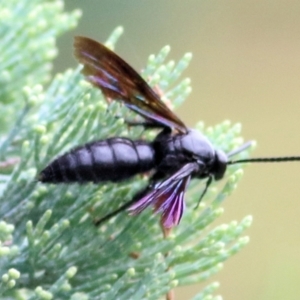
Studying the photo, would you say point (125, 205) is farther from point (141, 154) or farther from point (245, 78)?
point (245, 78)

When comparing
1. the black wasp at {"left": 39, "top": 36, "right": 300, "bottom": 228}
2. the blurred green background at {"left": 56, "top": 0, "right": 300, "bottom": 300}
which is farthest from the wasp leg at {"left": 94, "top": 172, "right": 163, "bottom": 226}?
the blurred green background at {"left": 56, "top": 0, "right": 300, "bottom": 300}

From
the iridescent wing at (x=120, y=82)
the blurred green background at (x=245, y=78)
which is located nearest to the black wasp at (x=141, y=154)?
the iridescent wing at (x=120, y=82)

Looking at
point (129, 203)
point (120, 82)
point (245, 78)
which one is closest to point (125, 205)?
point (129, 203)

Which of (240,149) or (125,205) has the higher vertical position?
(240,149)

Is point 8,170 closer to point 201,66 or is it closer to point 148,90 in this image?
point 148,90

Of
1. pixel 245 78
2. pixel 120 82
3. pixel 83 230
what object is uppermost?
pixel 245 78

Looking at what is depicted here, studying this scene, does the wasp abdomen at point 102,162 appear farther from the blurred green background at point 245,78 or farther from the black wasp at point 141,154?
the blurred green background at point 245,78

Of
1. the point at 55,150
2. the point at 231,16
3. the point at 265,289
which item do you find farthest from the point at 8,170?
the point at 231,16

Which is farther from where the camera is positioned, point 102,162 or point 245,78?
point 245,78
